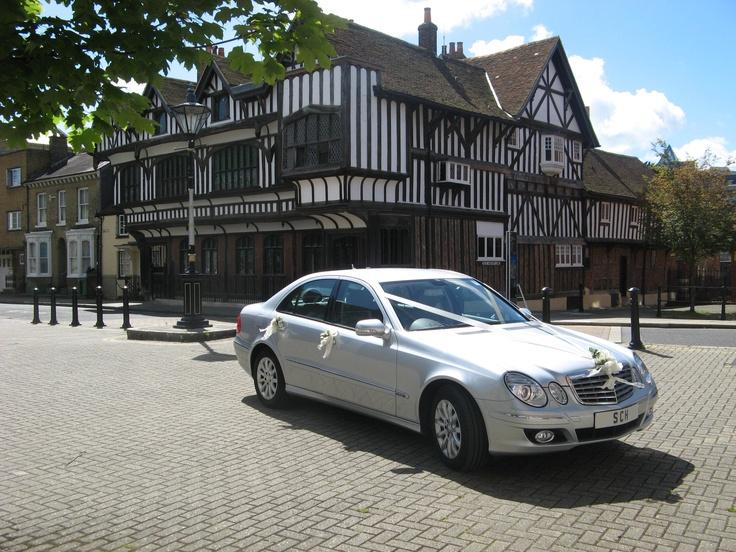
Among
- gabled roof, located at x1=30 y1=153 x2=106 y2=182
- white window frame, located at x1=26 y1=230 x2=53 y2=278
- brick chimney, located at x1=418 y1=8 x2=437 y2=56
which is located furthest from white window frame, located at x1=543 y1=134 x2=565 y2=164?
white window frame, located at x1=26 y1=230 x2=53 y2=278

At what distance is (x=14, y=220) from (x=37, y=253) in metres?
4.33

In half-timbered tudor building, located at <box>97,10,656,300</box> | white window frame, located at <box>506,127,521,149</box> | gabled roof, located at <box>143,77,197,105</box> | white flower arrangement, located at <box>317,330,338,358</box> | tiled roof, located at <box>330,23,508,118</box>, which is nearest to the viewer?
white flower arrangement, located at <box>317,330,338,358</box>

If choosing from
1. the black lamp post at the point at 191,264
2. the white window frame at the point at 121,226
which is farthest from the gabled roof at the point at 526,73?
the white window frame at the point at 121,226

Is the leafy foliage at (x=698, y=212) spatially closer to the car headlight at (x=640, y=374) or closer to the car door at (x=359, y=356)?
the car headlight at (x=640, y=374)

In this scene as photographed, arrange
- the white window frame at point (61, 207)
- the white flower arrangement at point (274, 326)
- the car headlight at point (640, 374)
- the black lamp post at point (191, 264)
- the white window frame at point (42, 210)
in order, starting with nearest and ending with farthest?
the car headlight at point (640, 374), the white flower arrangement at point (274, 326), the black lamp post at point (191, 264), the white window frame at point (61, 207), the white window frame at point (42, 210)

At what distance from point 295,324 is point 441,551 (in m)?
3.61

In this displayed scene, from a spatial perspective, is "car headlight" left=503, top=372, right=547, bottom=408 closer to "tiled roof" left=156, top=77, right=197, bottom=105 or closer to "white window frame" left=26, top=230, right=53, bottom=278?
"tiled roof" left=156, top=77, right=197, bottom=105

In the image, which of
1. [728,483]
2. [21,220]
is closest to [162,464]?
[728,483]

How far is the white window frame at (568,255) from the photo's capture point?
27828mm

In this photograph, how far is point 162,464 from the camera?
5.43m

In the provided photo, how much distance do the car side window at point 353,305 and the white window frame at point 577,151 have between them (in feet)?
79.8

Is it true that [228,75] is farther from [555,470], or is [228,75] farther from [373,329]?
[555,470]

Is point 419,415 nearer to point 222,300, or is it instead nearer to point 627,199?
point 222,300

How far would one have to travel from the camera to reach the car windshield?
235 inches
